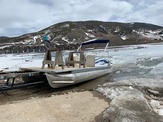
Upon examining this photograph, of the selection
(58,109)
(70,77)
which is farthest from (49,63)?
(58,109)

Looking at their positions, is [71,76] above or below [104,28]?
below

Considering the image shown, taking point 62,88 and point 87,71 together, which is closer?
point 62,88

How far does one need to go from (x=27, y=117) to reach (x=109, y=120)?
101 inches

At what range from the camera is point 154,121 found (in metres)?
7.43

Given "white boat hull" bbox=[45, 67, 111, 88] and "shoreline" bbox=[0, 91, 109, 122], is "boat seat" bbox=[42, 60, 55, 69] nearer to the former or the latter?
"white boat hull" bbox=[45, 67, 111, 88]

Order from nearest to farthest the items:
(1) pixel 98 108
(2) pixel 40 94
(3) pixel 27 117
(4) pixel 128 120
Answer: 1. (4) pixel 128 120
2. (3) pixel 27 117
3. (1) pixel 98 108
4. (2) pixel 40 94

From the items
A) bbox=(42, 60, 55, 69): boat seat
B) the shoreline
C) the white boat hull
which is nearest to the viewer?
the shoreline

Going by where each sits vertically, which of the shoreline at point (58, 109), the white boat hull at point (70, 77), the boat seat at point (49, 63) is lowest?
the shoreline at point (58, 109)

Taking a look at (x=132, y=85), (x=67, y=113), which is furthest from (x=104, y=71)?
(x=67, y=113)

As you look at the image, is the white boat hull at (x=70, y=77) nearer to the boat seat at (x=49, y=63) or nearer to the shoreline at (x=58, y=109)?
the boat seat at (x=49, y=63)

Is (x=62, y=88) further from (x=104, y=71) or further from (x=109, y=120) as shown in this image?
(x=109, y=120)

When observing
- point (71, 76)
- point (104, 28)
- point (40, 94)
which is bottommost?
point (40, 94)

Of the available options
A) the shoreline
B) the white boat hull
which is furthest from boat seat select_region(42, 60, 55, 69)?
the shoreline

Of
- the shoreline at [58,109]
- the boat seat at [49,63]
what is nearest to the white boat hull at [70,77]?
the boat seat at [49,63]
